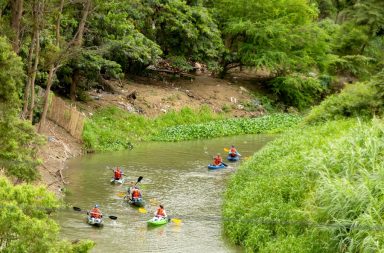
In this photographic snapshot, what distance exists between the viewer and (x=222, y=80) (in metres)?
42.8

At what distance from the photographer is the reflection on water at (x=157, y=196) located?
53.9 feet

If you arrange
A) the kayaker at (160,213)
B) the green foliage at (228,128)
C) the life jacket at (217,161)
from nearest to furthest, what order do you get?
the kayaker at (160,213) < the life jacket at (217,161) < the green foliage at (228,128)

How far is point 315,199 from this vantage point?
14.5 m

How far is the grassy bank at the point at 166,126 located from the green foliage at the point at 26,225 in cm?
1797

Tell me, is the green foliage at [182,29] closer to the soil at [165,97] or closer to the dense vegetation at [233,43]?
the dense vegetation at [233,43]

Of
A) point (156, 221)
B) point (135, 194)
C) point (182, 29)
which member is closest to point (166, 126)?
point (182, 29)

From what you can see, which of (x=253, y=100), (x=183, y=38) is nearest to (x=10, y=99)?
(x=183, y=38)

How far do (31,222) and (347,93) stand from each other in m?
19.2

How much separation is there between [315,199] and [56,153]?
14.2 metres

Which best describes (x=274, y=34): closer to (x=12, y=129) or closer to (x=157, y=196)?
(x=157, y=196)

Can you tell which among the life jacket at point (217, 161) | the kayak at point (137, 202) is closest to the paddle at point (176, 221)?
the kayak at point (137, 202)

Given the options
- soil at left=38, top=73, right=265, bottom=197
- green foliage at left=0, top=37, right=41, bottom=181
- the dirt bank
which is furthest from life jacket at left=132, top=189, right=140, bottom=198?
soil at left=38, top=73, right=265, bottom=197

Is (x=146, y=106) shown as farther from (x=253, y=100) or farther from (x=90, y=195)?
(x=90, y=195)

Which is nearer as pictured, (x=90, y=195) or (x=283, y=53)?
(x=90, y=195)
